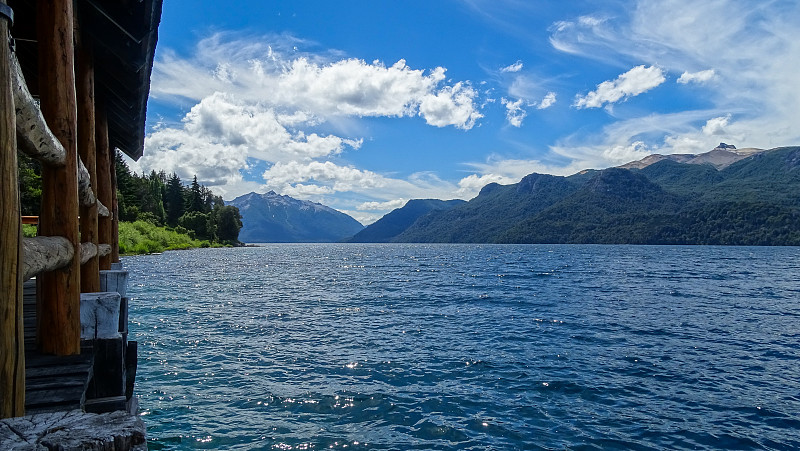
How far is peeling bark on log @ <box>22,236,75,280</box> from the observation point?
3701 mm

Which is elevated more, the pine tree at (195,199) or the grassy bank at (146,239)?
the pine tree at (195,199)

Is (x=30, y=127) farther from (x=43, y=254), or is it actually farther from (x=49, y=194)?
(x=49, y=194)

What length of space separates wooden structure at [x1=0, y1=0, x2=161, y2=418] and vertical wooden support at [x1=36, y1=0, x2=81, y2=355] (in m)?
0.01

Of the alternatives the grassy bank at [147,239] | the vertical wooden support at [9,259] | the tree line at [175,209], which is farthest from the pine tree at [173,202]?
the vertical wooden support at [9,259]

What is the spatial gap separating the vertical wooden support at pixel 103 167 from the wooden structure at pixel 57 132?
104 mm

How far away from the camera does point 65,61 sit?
5504mm

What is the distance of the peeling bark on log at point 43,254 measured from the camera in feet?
12.1

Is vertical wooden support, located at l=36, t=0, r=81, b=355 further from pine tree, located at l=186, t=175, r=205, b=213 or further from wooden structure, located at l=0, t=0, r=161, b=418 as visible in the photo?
pine tree, located at l=186, t=175, r=205, b=213

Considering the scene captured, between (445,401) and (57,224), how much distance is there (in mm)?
9148

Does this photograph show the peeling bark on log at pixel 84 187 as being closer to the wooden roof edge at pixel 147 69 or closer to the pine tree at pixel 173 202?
the wooden roof edge at pixel 147 69

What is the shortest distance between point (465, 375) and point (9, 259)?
1219 centimetres

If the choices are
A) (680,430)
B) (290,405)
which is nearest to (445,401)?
(290,405)

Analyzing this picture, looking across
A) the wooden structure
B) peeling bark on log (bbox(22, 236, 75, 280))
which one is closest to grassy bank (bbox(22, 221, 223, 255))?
the wooden structure

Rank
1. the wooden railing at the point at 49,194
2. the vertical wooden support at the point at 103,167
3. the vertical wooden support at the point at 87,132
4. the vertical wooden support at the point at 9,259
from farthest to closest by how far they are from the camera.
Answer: the vertical wooden support at the point at 103,167, the vertical wooden support at the point at 87,132, the wooden railing at the point at 49,194, the vertical wooden support at the point at 9,259
